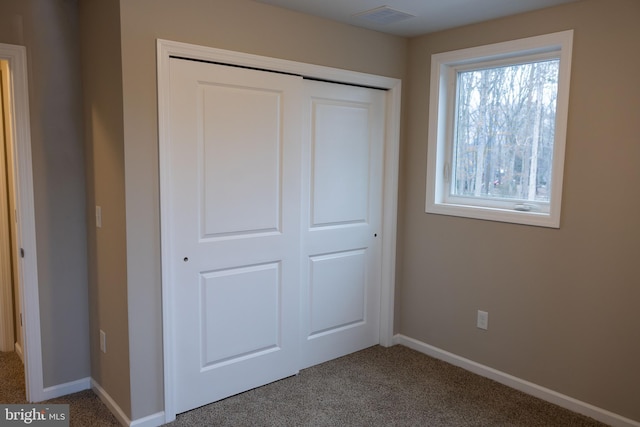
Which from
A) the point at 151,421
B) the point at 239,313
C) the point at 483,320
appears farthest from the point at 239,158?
the point at 483,320

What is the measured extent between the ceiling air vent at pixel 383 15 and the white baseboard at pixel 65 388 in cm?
Answer: 285

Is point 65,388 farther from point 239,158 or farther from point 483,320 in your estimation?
point 483,320

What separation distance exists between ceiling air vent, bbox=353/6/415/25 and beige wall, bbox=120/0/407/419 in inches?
19.8

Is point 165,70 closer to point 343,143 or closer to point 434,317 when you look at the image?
point 343,143

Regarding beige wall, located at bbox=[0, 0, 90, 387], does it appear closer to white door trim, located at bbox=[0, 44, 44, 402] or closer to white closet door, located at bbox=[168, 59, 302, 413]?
white door trim, located at bbox=[0, 44, 44, 402]

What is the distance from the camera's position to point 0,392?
2912 millimetres

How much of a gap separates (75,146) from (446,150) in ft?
8.07

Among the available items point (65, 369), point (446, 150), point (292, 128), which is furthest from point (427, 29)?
point (65, 369)

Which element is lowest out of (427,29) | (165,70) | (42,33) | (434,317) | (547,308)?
(434,317)

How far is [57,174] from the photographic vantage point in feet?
9.30

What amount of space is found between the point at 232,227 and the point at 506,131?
188cm

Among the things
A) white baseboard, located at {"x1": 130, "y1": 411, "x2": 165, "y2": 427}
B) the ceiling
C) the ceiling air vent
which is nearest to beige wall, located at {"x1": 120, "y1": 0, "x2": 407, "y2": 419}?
white baseboard, located at {"x1": 130, "y1": 411, "x2": 165, "y2": 427}

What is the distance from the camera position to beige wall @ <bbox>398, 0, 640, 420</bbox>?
8.50ft

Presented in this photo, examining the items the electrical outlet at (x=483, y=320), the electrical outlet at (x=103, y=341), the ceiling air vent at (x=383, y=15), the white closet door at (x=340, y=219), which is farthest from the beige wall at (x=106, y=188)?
the electrical outlet at (x=483, y=320)
